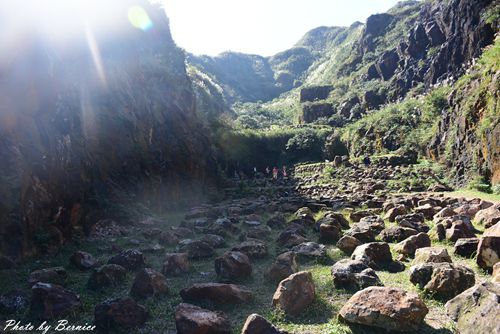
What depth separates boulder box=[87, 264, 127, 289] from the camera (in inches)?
329

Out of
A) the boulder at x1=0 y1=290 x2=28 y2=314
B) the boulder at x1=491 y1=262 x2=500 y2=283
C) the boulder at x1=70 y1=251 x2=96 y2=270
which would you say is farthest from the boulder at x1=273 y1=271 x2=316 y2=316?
the boulder at x1=70 y1=251 x2=96 y2=270

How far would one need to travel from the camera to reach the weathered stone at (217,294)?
7242 millimetres

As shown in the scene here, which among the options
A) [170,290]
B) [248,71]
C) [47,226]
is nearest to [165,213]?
[47,226]

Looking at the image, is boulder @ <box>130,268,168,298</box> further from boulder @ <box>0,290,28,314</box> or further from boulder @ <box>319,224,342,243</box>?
boulder @ <box>319,224,342,243</box>

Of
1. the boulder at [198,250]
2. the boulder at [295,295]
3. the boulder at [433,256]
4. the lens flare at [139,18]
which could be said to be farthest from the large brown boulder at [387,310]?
the lens flare at [139,18]

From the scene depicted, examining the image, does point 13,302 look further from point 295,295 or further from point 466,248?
point 466,248

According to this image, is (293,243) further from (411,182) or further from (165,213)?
(411,182)

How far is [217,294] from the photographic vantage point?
7250 millimetres

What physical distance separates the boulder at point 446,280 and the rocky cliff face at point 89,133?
911 centimetres

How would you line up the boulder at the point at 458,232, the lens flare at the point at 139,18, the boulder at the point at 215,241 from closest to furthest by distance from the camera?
the boulder at the point at 458,232
the boulder at the point at 215,241
the lens flare at the point at 139,18

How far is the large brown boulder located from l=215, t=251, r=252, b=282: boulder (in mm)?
3056

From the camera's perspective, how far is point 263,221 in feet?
56.2

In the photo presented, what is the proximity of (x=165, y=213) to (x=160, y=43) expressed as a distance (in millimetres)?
17880

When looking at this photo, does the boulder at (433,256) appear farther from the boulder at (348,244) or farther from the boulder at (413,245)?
the boulder at (348,244)
